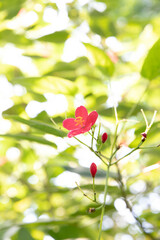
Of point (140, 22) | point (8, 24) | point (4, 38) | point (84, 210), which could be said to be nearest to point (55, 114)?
point (84, 210)

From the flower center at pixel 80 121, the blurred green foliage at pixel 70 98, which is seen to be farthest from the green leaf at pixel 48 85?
the flower center at pixel 80 121

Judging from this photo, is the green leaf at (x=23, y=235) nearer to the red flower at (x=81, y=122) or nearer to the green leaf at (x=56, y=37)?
the red flower at (x=81, y=122)

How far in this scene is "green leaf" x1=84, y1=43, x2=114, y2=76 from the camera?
2.78ft

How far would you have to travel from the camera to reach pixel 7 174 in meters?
1.34

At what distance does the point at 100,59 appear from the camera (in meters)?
0.86

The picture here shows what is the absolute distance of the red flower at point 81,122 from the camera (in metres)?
0.55

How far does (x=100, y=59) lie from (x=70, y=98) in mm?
138

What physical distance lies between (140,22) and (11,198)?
89 centimetres

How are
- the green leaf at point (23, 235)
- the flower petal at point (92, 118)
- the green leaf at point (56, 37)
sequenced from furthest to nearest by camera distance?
1. the green leaf at point (56, 37)
2. the green leaf at point (23, 235)
3. the flower petal at point (92, 118)

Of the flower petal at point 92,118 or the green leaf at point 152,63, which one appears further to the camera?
the green leaf at point 152,63

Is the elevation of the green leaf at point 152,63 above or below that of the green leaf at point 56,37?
below

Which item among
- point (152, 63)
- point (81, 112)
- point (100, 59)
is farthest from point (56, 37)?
point (81, 112)

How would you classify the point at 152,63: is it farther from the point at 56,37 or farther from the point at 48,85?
the point at 56,37

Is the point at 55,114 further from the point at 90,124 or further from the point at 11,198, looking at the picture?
the point at 11,198
